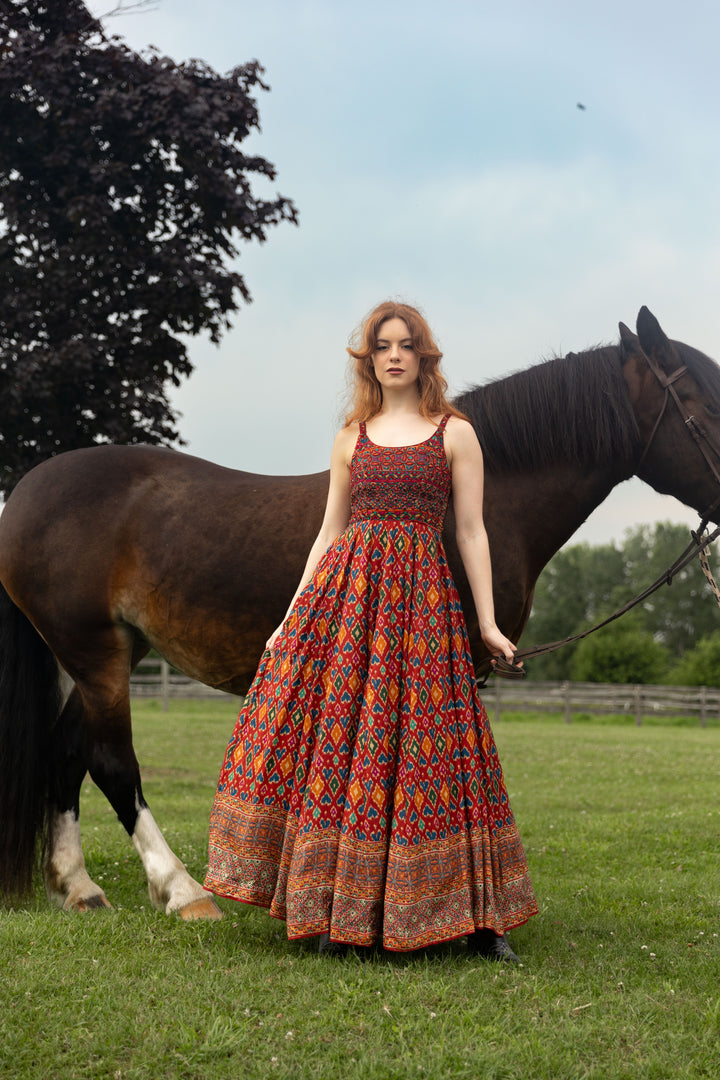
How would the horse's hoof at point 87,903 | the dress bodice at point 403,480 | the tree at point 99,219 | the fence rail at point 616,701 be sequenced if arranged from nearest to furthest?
1. the dress bodice at point 403,480
2. the horse's hoof at point 87,903
3. the tree at point 99,219
4. the fence rail at point 616,701

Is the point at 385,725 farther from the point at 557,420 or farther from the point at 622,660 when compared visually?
the point at 622,660

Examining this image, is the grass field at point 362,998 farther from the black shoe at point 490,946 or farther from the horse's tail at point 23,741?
the horse's tail at point 23,741

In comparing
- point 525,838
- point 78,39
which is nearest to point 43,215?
point 78,39

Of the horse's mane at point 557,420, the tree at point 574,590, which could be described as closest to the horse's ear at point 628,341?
the horse's mane at point 557,420

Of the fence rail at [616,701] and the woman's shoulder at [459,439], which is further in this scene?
the fence rail at [616,701]

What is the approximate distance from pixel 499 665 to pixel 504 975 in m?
1.10

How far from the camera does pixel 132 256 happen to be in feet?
24.1

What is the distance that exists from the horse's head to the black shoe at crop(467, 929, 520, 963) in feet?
6.91

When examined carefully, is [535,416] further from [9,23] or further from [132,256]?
[9,23]

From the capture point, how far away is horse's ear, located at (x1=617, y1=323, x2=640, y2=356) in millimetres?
4156

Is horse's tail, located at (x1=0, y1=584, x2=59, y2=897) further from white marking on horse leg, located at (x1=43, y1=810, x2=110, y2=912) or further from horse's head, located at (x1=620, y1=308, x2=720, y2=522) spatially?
horse's head, located at (x1=620, y1=308, x2=720, y2=522)

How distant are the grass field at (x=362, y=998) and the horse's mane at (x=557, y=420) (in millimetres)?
2058

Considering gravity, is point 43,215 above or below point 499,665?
above

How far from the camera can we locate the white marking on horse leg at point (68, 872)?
441 cm
